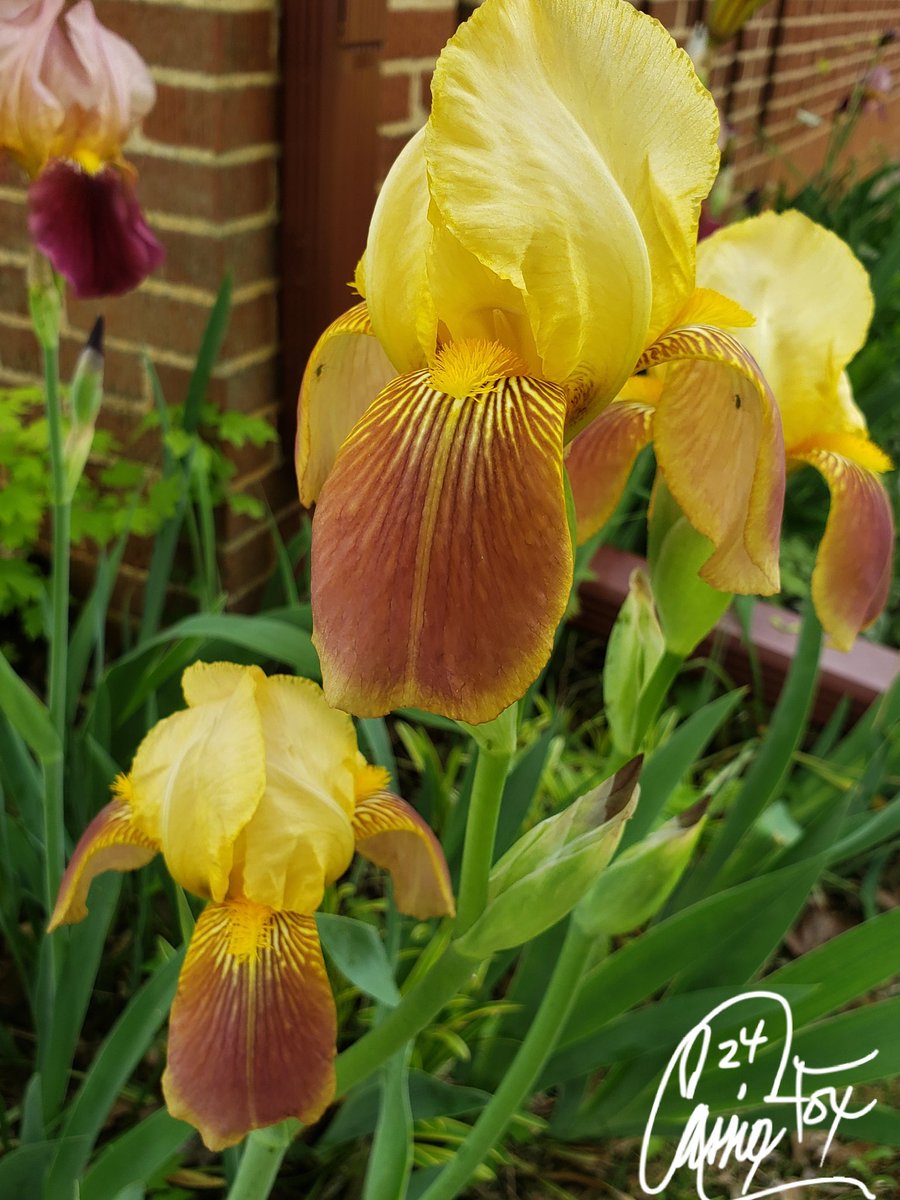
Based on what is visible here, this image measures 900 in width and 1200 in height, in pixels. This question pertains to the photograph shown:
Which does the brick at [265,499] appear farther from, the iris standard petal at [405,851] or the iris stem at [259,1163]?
the iris stem at [259,1163]

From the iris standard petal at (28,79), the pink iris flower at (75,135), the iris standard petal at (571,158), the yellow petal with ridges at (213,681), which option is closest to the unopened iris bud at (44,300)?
the pink iris flower at (75,135)

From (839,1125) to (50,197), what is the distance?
1549mm

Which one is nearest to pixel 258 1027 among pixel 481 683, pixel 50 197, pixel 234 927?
pixel 234 927

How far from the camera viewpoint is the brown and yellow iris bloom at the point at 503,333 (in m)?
0.48

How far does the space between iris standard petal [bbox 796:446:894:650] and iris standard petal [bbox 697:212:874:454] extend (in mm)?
53

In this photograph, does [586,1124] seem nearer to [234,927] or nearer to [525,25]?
[234,927]

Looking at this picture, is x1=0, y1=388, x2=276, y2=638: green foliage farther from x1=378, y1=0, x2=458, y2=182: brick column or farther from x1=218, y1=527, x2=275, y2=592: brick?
x1=378, y1=0, x2=458, y2=182: brick column

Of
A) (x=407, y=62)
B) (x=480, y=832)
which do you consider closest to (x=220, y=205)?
(x=407, y=62)

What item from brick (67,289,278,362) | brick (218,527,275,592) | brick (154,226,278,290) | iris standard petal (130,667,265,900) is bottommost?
brick (218,527,275,592)

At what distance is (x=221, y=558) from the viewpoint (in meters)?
2.20

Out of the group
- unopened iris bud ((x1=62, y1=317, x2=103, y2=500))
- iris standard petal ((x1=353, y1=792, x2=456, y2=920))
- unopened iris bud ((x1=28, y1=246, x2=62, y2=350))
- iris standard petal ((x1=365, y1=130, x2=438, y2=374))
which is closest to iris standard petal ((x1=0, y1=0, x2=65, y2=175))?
unopened iris bud ((x1=28, y1=246, x2=62, y2=350))

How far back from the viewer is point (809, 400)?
0.88 meters

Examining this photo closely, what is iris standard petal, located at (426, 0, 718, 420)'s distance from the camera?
52 centimetres

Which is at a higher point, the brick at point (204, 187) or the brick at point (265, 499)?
the brick at point (204, 187)
